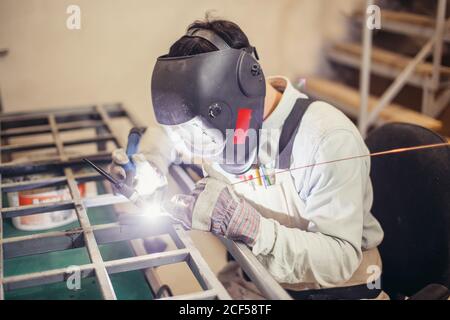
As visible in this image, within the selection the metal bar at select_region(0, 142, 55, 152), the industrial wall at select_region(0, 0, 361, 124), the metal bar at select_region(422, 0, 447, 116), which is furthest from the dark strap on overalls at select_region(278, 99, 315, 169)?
the industrial wall at select_region(0, 0, 361, 124)

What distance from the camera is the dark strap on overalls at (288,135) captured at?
5.88 ft

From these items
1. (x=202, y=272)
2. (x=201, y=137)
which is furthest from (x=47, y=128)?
(x=202, y=272)

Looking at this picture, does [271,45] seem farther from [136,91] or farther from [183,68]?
[183,68]

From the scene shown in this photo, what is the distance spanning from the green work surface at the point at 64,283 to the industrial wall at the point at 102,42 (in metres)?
2.10

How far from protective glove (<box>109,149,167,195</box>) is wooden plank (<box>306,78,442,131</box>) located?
212 centimetres

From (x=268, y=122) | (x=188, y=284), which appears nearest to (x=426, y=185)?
(x=268, y=122)

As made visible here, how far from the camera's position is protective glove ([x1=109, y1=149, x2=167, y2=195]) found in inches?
76.9

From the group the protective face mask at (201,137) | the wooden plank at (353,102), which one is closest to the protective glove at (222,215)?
the protective face mask at (201,137)

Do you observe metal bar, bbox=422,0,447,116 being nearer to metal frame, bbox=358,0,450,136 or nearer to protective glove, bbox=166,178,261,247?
metal frame, bbox=358,0,450,136

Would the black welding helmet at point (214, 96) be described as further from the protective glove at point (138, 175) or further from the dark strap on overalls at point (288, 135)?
the protective glove at point (138, 175)

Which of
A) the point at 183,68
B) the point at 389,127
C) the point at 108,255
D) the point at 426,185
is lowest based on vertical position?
the point at 108,255

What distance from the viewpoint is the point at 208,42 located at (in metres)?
1.58
